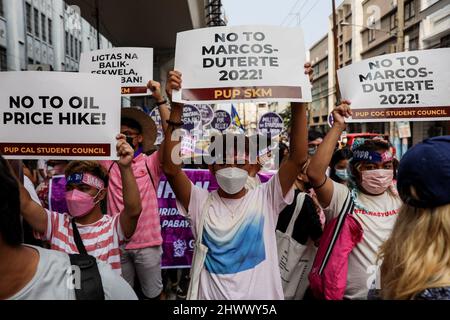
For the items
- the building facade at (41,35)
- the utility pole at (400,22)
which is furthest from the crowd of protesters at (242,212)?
Answer: the utility pole at (400,22)

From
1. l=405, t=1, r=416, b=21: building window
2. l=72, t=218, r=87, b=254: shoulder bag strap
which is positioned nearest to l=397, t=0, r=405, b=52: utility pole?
l=405, t=1, r=416, b=21: building window

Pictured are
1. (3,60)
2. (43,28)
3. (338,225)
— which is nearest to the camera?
(338,225)

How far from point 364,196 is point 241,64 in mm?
1163

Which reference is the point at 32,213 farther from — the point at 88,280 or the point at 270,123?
the point at 270,123

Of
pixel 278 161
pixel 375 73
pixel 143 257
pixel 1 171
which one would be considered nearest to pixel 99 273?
pixel 1 171

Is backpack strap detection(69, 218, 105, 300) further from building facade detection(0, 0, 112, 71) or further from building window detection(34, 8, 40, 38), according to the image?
building window detection(34, 8, 40, 38)

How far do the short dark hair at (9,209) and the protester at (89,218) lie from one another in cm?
116

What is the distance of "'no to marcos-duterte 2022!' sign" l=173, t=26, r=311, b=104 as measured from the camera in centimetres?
280

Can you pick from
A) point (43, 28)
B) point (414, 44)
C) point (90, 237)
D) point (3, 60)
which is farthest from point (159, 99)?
point (414, 44)

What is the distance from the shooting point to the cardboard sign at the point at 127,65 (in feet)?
16.3

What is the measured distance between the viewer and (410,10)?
27.6m

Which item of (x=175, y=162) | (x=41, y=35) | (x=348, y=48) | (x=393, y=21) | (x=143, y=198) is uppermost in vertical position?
(x=348, y=48)

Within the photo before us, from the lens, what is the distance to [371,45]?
36.4 metres

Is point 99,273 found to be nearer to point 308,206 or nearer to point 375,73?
point 308,206
